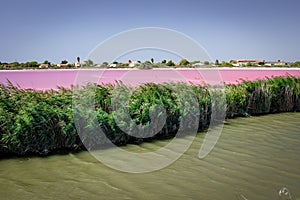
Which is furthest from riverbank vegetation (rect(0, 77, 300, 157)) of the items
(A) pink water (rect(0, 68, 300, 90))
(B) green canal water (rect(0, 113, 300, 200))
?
(A) pink water (rect(0, 68, 300, 90))

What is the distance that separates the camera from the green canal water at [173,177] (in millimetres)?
4215

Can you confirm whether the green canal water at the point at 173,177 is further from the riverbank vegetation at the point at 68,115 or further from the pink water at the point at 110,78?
the pink water at the point at 110,78

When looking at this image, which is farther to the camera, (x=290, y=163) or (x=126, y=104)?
(x=126, y=104)

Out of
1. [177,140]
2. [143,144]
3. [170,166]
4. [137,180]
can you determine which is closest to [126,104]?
[143,144]

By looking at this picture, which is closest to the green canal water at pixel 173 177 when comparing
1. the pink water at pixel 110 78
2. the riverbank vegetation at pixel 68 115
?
the riverbank vegetation at pixel 68 115

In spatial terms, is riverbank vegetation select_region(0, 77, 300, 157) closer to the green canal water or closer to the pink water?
the green canal water

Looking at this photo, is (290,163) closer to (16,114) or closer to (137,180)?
(137,180)

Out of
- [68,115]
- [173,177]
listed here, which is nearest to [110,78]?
[68,115]

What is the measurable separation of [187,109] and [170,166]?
301 cm

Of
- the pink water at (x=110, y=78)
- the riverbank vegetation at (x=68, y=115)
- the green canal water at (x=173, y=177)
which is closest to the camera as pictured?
the green canal water at (x=173, y=177)

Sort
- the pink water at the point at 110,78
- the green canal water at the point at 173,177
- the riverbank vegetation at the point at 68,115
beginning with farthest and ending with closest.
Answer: the pink water at the point at 110,78 < the riverbank vegetation at the point at 68,115 < the green canal water at the point at 173,177

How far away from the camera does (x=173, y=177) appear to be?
4879mm

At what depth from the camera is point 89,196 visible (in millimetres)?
4129

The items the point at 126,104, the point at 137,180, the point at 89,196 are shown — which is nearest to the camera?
the point at 89,196
